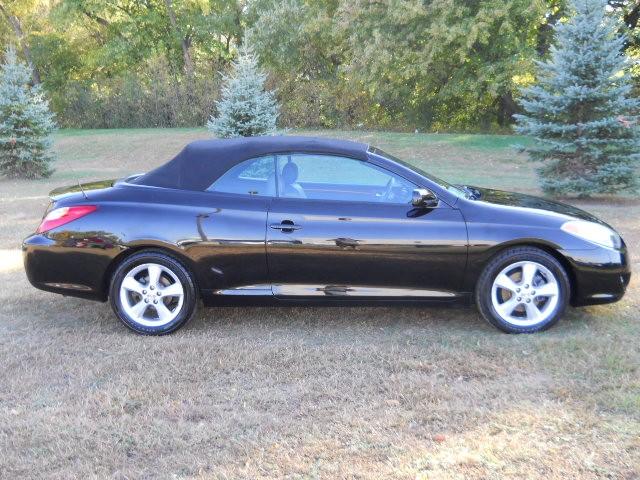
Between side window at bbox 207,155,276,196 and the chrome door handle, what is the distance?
0.96 ft

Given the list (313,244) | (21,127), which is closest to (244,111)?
(21,127)

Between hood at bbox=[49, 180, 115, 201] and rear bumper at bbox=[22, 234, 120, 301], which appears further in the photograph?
hood at bbox=[49, 180, 115, 201]

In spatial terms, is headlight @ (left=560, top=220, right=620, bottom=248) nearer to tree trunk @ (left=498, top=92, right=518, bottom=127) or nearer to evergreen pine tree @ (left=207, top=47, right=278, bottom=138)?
evergreen pine tree @ (left=207, top=47, right=278, bottom=138)

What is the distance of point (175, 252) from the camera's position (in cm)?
497

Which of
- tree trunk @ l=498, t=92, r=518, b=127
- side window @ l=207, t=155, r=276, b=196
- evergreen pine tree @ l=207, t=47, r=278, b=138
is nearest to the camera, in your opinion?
side window @ l=207, t=155, r=276, b=196

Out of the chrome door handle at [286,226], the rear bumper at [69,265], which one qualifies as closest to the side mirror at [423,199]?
the chrome door handle at [286,226]

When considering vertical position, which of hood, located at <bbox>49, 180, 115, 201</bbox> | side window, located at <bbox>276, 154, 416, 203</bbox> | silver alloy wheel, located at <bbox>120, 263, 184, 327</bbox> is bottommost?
silver alloy wheel, located at <bbox>120, 263, 184, 327</bbox>

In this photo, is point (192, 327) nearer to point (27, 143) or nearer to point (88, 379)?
point (88, 379)

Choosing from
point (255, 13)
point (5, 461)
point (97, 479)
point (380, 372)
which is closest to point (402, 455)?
point (380, 372)

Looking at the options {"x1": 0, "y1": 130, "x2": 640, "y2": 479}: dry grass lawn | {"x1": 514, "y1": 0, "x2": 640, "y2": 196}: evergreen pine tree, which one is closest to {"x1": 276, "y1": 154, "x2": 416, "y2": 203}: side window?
{"x1": 0, "y1": 130, "x2": 640, "y2": 479}: dry grass lawn

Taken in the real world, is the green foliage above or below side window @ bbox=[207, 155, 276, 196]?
above

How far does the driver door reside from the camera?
4863 millimetres

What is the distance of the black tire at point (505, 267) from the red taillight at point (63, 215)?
292 cm

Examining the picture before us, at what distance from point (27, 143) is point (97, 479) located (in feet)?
53.1
